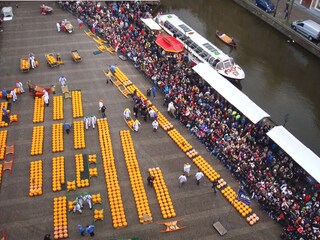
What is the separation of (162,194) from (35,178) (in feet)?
35.5

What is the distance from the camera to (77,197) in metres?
29.5

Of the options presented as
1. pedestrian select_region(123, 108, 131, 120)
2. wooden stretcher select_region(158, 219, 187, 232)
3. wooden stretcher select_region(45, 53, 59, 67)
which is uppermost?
wooden stretcher select_region(45, 53, 59, 67)

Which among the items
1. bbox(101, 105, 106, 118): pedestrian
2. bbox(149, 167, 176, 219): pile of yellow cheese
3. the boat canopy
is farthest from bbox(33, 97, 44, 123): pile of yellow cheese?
the boat canopy

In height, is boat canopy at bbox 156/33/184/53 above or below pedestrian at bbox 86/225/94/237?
above

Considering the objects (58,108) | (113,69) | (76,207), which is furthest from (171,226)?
(113,69)

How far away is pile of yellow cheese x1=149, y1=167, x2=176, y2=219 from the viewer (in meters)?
29.5

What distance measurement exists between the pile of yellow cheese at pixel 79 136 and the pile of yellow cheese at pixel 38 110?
3652 millimetres

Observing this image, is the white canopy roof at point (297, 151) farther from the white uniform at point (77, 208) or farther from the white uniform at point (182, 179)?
the white uniform at point (77, 208)

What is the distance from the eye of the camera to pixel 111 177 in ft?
104

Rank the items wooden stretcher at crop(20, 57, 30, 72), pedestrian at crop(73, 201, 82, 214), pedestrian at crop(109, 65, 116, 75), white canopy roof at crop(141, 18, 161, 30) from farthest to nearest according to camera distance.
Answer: white canopy roof at crop(141, 18, 161, 30) < pedestrian at crop(109, 65, 116, 75) < wooden stretcher at crop(20, 57, 30, 72) < pedestrian at crop(73, 201, 82, 214)

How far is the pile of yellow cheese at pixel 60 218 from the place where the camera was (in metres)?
27.5

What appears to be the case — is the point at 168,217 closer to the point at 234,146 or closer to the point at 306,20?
the point at 234,146

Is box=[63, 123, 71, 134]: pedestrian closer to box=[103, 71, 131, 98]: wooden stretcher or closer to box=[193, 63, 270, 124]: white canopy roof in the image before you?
box=[103, 71, 131, 98]: wooden stretcher

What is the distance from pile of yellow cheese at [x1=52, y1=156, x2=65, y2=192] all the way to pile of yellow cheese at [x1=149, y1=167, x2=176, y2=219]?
762cm
